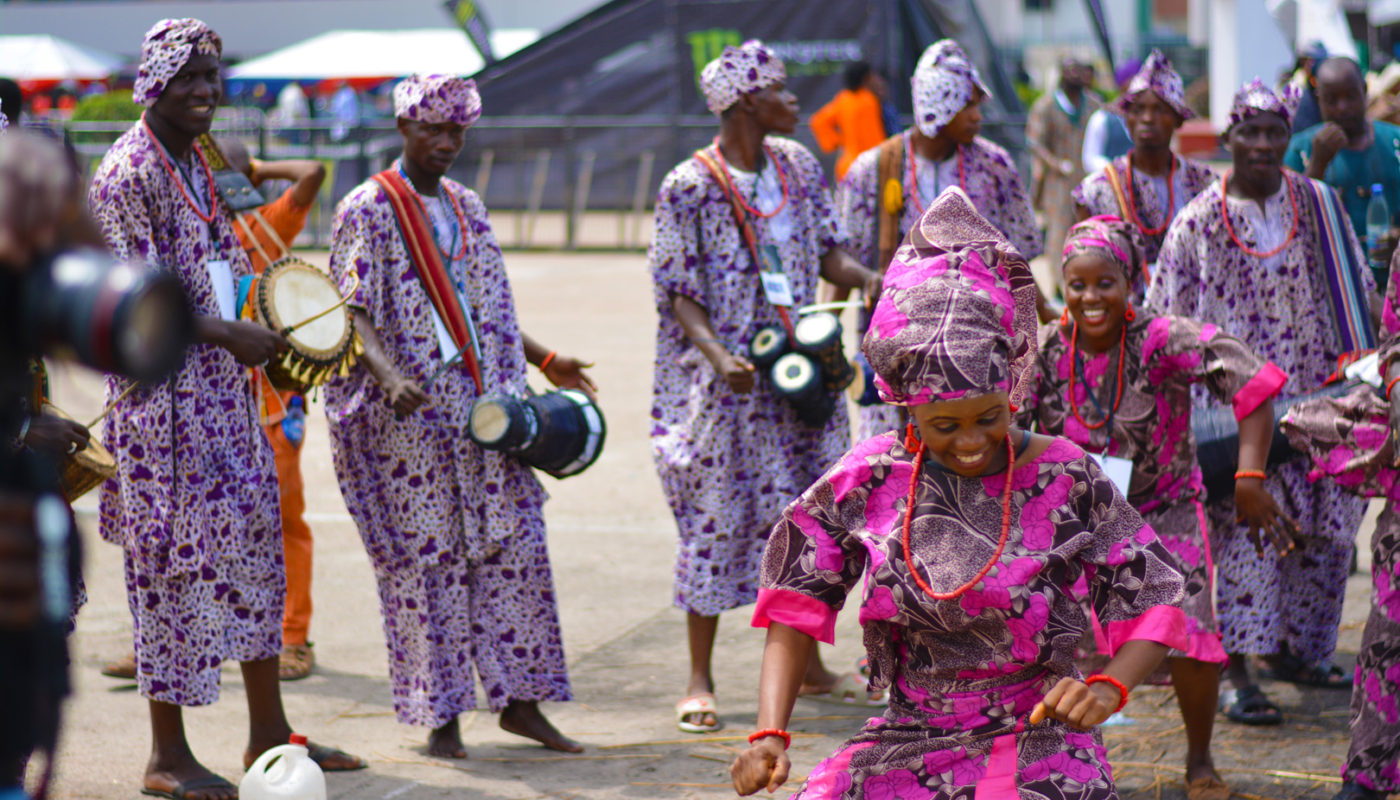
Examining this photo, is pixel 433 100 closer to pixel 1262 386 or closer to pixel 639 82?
pixel 1262 386

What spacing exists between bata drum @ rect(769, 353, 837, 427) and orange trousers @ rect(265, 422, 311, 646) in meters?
1.85

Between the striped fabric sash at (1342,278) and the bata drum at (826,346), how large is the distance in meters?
1.72

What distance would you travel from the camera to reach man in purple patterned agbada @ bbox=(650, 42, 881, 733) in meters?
5.74

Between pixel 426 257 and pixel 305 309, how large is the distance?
1.63 ft

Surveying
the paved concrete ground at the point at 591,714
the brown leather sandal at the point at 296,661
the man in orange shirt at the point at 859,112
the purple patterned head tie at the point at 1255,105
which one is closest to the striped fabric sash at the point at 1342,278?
the purple patterned head tie at the point at 1255,105

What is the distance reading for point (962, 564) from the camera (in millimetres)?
3010

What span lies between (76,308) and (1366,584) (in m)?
6.44

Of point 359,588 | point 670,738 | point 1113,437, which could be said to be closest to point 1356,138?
point 1113,437

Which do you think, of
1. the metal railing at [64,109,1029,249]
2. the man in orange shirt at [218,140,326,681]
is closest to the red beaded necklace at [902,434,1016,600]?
the man in orange shirt at [218,140,326,681]

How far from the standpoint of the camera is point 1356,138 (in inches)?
288

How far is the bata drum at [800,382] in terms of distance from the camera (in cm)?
561

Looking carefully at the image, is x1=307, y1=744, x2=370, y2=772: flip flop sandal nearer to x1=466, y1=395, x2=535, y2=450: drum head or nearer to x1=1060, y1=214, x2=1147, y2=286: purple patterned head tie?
x1=466, y1=395, x2=535, y2=450: drum head

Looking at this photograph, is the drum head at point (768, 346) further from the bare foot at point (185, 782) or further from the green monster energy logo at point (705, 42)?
the green monster energy logo at point (705, 42)

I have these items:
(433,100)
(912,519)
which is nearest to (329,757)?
(433,100)
